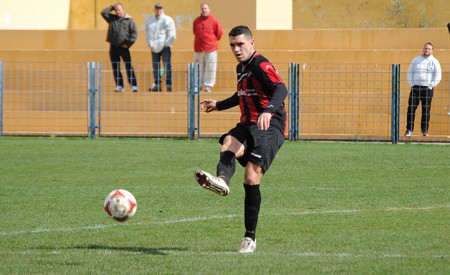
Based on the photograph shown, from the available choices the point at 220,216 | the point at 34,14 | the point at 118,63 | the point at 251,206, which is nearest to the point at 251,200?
the point at 251,206

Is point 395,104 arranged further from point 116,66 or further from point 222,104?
point 222,104

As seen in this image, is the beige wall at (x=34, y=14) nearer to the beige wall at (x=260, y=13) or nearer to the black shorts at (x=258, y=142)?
the beige wall at (x=260, y=13)

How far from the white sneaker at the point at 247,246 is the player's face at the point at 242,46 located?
155 centimetres

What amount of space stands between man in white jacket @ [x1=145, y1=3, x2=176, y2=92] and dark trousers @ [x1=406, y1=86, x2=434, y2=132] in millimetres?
5149

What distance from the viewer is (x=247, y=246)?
8219mm

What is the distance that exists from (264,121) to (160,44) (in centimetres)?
1501

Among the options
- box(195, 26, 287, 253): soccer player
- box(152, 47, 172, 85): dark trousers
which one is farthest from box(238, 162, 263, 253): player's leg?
box(152, 47, 172, 85): dark trousers

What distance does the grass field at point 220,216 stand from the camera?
777cm

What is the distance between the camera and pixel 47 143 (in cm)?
2047

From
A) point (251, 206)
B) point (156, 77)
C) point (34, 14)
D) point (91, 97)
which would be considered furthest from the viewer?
point (34, 14)

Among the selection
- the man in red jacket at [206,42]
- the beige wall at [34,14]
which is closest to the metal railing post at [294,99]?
the man in red jacket at [206,42]

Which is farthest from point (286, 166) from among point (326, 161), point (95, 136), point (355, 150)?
point (95, 136)

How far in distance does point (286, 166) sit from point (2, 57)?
11025mm

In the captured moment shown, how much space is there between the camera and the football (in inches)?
351
